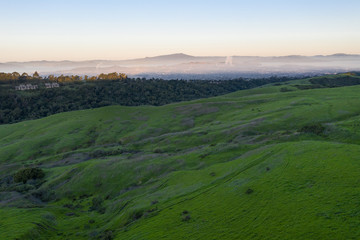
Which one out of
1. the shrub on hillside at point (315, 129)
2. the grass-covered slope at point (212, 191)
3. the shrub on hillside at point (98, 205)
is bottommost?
the shrub on hillside at point (98, 205)

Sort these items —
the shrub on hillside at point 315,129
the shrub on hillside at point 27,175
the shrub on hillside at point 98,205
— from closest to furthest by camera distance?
1. the shrub on hillside at point 98,205
2. the shrub on hillside at point 315,129
3. the shrub on hillside at point 27,175

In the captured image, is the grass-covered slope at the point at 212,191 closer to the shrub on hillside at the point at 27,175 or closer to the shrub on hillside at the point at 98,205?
the shrub on hillside at the point at 98,205

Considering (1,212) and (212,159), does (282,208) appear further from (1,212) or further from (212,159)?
(1,212)

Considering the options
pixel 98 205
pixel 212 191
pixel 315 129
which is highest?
pixel 315 129

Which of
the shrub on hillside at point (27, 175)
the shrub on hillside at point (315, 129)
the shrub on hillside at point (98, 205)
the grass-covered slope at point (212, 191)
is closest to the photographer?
the grass-covered slope at point (212, 191)

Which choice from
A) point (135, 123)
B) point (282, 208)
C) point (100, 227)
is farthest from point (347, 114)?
point (135, 123)

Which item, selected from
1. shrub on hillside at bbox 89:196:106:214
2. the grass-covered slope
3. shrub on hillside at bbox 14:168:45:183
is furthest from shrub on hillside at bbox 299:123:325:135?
shrub on hillside at bbox 14:168:45:183

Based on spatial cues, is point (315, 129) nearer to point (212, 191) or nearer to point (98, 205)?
point (212, 191)

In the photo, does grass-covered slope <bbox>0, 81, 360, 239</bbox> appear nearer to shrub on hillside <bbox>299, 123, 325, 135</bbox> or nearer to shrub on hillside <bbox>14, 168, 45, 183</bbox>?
shrub on hillside <bbox>299, 123, 325, 135</bbox>

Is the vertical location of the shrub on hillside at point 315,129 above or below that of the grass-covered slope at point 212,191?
above

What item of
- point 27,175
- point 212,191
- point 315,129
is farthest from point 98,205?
point 315,129

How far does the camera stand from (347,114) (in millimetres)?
74938

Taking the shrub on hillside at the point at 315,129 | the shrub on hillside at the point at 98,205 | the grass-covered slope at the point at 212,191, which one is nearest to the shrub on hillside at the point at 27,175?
the grass-covered slope at the point at 212,191

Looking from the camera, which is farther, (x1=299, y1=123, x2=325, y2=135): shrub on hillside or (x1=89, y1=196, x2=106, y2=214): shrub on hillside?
(x1=299, y1=123, x2=325, y2=135): shrub on hillside
